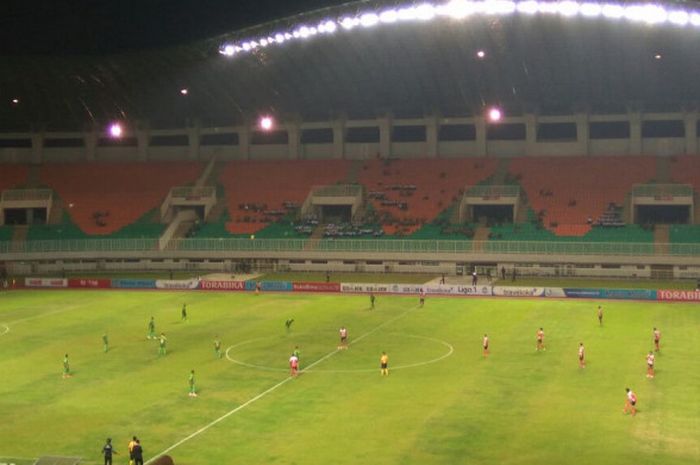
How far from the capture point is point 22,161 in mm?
102750

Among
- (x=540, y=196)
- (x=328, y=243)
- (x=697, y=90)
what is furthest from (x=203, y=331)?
(x=697, y=90)

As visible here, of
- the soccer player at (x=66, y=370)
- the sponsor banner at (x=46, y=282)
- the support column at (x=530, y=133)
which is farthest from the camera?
the support column at (x=530, y=133)

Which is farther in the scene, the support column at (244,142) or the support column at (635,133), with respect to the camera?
the support column at (244,142)

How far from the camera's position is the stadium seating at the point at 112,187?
91.4 m

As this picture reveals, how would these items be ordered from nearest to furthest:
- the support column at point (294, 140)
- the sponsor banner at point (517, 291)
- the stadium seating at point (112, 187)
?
the sponsor banner at point (517, 291) → the stadium seating at point (112, 187) → the support column at point (294, 140)

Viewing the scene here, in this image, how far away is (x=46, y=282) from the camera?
77250 mm

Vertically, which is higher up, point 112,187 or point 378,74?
point 378,74

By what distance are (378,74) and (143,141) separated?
32259 millimetres

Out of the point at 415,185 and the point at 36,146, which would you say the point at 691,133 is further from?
the point at 36,146

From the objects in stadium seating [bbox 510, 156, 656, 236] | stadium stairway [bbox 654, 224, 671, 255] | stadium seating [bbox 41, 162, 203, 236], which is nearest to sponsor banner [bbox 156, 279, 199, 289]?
stadium seating [bbox 41, 162, 203, 236]

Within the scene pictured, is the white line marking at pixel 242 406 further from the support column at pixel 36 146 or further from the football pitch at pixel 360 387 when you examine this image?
the support column at pixel 36 146

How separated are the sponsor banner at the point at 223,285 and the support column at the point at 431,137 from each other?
30.6m

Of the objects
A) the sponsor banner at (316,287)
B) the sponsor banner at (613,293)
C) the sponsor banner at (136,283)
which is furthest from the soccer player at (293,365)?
the sponsor banner at (136,283)

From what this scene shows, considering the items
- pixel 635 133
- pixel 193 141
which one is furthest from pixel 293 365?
pixel 193 141
